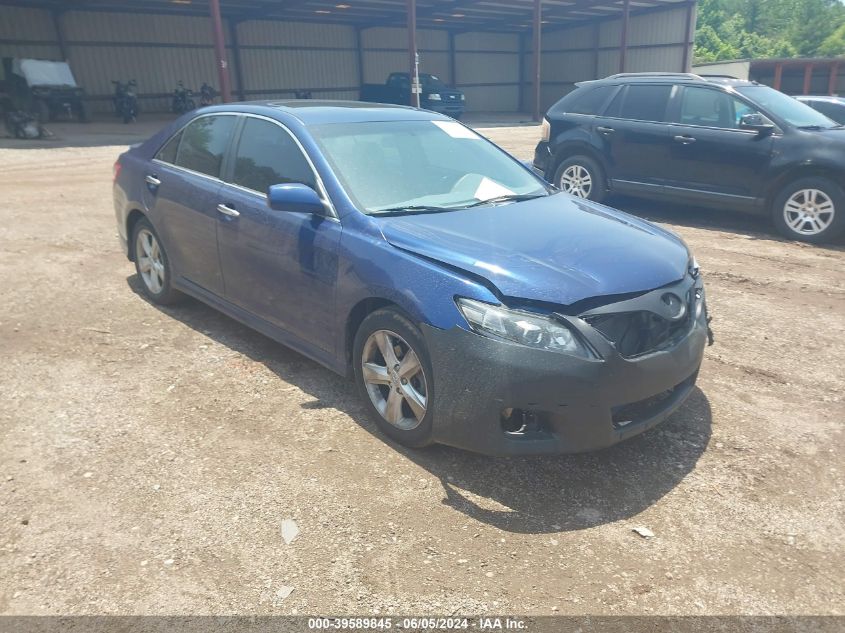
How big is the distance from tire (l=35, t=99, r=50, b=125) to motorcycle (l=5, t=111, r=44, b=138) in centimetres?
Answer: 356

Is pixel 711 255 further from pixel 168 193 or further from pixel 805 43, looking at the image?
pixel 805 43

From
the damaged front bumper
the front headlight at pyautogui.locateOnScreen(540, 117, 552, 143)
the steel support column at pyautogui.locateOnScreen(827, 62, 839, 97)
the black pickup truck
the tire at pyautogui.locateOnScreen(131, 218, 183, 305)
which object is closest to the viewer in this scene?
the damaged front bumper

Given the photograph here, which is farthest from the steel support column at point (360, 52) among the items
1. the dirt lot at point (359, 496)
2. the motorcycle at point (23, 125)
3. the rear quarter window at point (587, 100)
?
the dirt lot at point (359, 496)

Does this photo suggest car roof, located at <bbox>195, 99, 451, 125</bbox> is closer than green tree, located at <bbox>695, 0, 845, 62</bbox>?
Yes

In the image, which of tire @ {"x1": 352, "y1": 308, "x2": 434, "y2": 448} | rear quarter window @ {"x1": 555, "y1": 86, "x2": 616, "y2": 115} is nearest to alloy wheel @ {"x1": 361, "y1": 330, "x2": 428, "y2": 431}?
tire @ {"x1": 352, "y1": 308, "x2": 434, "y2": 448}

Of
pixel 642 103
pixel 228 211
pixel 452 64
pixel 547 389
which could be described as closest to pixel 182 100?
pixel 452 64

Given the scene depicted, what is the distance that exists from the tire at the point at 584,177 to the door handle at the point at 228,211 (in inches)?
221

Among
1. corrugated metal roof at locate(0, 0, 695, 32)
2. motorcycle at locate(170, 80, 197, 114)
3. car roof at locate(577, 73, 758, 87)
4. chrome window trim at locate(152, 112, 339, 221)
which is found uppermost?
corrugated metal roof at locate(0, 0, 695, 32)

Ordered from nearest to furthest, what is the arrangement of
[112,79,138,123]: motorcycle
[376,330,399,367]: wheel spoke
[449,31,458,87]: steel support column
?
[376,330,399,367]: wheel spoke < [112,79,138,123]: motorcycle < [449,31,458,87]: steel support column

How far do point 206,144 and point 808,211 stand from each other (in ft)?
20.7

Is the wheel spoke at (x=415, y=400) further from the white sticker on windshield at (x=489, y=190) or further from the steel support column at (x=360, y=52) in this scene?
the steel support column at (x=360, y=52)

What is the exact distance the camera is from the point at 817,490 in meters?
3.09

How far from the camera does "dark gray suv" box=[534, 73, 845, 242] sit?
723 cm

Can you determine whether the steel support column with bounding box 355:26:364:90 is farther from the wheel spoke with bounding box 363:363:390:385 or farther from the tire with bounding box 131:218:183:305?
the wheel spoke with bounding box 363:363:390:385
